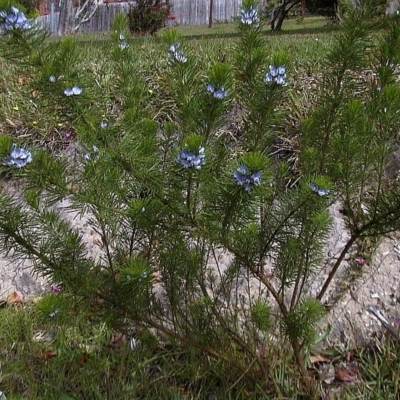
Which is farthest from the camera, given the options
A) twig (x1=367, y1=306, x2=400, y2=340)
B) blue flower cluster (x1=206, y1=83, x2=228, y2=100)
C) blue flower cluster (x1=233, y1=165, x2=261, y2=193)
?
twig (x1=367, y1=306, x2=400, y2=340)

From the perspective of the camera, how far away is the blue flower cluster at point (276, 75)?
4.46ft

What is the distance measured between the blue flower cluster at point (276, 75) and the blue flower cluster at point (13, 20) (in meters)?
0.59

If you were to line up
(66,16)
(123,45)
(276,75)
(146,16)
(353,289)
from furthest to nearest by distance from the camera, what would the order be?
1. (146,16)
2. (66,16)
3. (353,289)
4. (123,45)
5. (276,75)

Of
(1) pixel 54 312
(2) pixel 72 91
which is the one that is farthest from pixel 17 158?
(1) pixel 54 312

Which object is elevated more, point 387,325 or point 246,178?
point 246,178

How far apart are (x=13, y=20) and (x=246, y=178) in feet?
2.01

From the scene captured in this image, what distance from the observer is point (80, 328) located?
2281 millimetres

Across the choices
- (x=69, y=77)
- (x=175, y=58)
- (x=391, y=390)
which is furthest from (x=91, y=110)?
(x=391, y=390)

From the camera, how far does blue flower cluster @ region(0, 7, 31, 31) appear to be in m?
1.19

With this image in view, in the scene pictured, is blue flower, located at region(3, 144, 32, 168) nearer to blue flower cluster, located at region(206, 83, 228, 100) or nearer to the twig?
blue flower cluster, located at region(206, 83, 228, 100)

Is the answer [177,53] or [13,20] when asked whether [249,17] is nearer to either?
[177,53]

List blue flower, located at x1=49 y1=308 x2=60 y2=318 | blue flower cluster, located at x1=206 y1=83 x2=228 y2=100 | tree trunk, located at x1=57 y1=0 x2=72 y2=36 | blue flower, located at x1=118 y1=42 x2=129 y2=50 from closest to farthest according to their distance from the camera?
1. blue flower cluster, located at x1=206 y1=83 x2=228 y2=100
2. blue flower, located at x1=49 y1=308 x2=60 y2=318
3. blue flower, located at x1=118 y1=42 x2=129 y2=50
4. tree trunk, located at x1=57 y1=0 x2=72 y2=36

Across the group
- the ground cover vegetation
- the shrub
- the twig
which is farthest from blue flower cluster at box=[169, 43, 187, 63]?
the shrub

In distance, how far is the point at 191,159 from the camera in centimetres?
118
